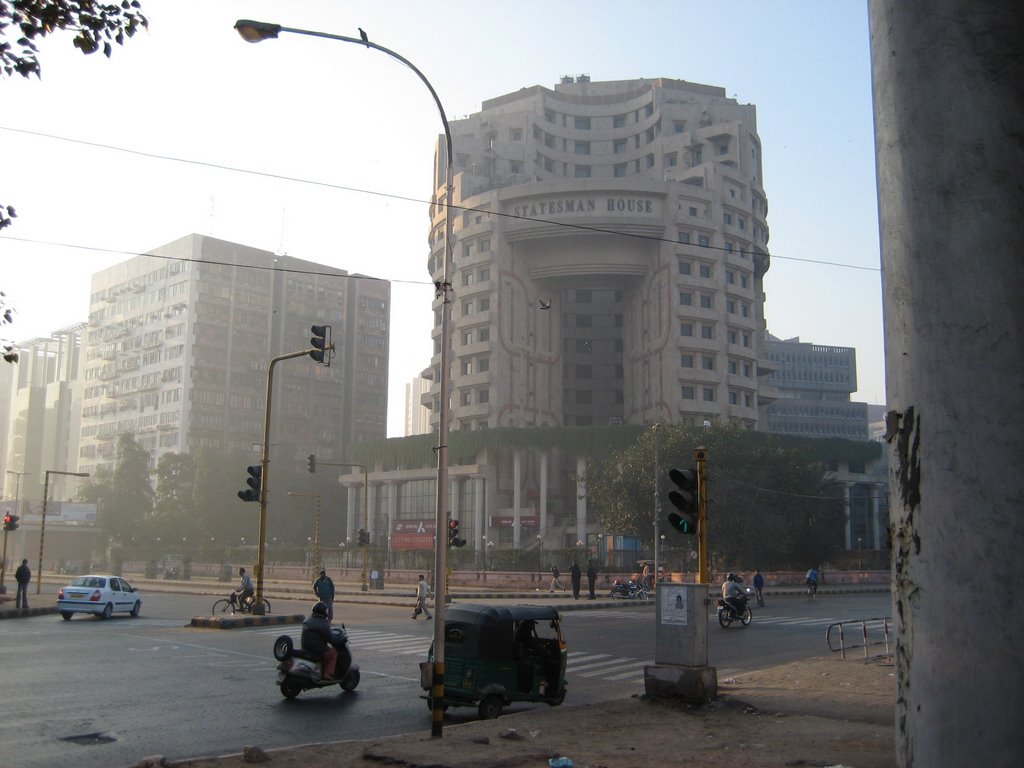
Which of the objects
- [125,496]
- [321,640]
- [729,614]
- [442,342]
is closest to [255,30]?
[442,342]

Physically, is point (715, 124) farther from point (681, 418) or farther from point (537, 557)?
point (537, 557)

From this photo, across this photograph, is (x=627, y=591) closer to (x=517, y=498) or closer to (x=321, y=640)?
(x=321, y=640)

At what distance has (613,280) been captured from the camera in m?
87.9

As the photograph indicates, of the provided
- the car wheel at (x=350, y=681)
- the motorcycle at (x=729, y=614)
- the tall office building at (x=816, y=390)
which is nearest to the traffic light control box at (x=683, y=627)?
the car wheel at (x=350, y=681)

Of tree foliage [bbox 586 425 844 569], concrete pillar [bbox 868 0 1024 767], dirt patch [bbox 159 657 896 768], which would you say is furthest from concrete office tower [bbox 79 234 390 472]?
concrete pillar [bbox 868 0 1024 767]

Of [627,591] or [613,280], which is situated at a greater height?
[613,280]

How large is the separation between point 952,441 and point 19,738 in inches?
380

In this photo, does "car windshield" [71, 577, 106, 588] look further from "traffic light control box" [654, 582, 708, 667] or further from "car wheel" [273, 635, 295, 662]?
"traffic light control box" [654, 582, 708, 667]

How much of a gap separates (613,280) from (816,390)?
246ft

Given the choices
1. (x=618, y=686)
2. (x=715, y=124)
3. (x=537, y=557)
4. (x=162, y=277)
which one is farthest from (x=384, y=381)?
(x=618, y=686)

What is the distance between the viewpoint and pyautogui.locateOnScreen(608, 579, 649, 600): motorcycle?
42.2 metres

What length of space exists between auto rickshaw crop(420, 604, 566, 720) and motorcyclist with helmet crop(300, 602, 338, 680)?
63.0 inches

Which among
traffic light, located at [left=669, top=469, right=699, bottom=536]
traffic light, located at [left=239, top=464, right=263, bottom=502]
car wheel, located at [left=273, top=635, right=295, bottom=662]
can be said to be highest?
traffic light, located at [left=239, top=464, right=263, bottom=502]

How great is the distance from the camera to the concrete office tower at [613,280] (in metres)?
82.3
